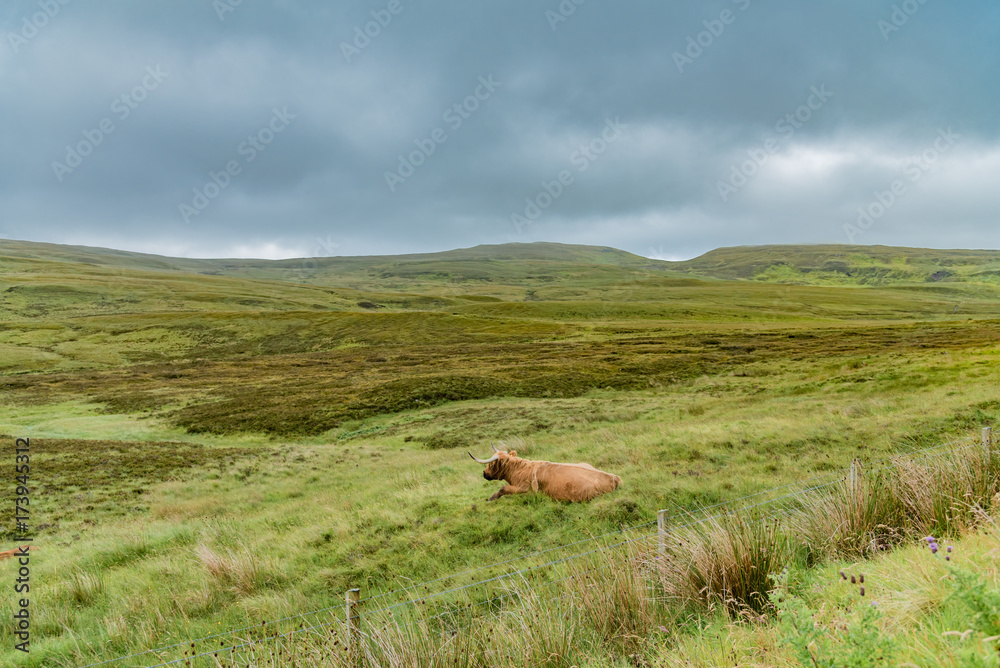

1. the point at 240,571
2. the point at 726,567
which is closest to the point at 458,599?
the point at 726,567

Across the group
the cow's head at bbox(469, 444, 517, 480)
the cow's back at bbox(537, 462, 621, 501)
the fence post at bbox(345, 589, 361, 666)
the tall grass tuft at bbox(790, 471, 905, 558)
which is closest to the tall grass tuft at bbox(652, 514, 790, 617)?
the tall grass tuft at bbox(790, 471, 905, 558)

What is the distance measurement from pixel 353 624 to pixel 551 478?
7.09 metres

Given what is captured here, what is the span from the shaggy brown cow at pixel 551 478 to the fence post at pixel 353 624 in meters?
6.68

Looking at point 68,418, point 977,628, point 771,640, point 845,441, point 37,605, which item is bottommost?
point 68,418

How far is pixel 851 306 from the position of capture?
111062mm

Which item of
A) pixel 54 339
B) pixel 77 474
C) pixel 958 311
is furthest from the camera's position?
pixel 958 311

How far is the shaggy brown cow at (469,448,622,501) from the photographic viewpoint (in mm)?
10852

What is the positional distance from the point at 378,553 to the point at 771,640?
735 cm

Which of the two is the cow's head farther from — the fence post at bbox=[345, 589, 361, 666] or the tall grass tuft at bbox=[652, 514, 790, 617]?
the fence post at bbox=[345, 589, 361, 666]

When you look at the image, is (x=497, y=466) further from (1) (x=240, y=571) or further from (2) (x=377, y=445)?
(2) (x=377, y=445)

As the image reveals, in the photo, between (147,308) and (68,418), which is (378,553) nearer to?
(68,418)

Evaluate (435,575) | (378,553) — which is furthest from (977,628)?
(378,553)

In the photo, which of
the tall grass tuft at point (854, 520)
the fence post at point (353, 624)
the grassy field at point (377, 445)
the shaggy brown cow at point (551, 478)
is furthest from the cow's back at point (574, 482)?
the fence post at point (353, 624)

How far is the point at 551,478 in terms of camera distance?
11.4m
